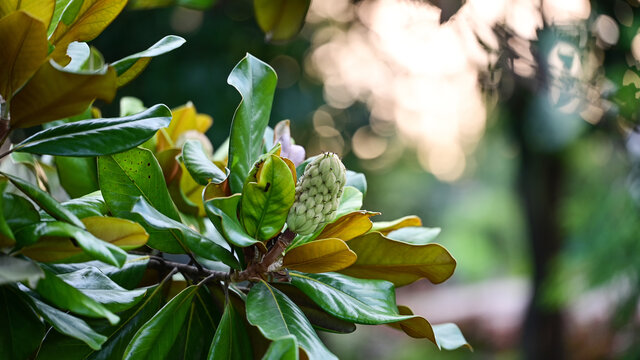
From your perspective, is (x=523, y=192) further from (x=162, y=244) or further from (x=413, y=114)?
(x=162, y=244)

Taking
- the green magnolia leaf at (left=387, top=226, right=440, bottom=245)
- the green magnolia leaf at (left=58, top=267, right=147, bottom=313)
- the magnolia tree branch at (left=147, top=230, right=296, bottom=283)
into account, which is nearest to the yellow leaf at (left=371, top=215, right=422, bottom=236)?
the green magnolia leaf at (left=387, top=226, right=440, bottom=245)

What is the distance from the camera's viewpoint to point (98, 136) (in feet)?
1.10

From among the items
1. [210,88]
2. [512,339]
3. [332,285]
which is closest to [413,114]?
[210,88]

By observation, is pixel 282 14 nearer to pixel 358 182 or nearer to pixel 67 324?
pixel 358 182

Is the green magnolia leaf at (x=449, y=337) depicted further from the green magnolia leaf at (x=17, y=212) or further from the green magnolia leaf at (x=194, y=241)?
the green magnolia leaf at (x=17, y=212)

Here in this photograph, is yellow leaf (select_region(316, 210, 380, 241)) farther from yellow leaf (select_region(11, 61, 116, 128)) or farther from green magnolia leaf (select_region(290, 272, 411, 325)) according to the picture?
yellow leaf (select_region(11, 61, 116, 128))

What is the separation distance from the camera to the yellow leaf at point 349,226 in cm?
39

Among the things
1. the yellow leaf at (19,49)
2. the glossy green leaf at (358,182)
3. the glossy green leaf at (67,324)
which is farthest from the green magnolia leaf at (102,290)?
the glossy green leaf at (358,182)

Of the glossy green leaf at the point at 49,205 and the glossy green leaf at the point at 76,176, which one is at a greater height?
the glossy green leaf at the point at 49,205

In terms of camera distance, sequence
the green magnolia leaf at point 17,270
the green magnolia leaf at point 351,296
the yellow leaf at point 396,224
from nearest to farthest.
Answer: the green magnolia leaf at point 17,270 < the green magnolia leaf at point 351,296 < the yellow leaf at point 396,224

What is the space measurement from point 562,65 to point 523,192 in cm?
237

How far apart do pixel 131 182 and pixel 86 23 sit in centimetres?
12

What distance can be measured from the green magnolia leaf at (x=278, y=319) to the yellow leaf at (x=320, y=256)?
26 mm

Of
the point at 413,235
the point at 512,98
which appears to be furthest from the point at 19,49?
the point at 512,98
